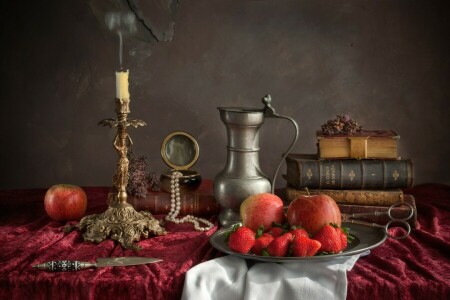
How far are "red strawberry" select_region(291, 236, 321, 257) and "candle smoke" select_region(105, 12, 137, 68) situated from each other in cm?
145

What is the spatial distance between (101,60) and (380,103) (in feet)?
4.14

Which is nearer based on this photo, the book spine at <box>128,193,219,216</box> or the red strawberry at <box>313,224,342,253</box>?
the red strawberry at <box>313,224,342,253</box>

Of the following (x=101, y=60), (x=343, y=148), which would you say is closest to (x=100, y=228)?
(x=343, y=148)

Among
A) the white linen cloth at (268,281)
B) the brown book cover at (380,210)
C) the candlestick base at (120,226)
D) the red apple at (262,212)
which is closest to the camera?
the white linen cloth at (268,281)

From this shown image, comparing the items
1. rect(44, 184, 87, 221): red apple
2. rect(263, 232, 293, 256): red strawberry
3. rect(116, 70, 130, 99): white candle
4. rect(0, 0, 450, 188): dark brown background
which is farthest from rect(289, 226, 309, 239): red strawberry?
rect(0, 0, 450, 188): dark brown background

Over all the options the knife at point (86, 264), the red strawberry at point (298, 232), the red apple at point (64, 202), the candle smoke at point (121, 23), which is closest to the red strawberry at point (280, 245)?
the red strawberry at point (298, 232)

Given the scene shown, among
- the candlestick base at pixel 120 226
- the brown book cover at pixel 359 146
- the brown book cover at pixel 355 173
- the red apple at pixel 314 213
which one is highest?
the brown book cover at pixel 359 146

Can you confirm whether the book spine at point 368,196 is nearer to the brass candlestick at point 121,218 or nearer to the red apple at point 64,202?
the brass candlestick at point 121,218

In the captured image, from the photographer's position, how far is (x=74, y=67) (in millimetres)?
2795

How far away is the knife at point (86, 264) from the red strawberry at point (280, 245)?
320mm

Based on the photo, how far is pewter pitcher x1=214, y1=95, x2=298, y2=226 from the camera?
2033 mm

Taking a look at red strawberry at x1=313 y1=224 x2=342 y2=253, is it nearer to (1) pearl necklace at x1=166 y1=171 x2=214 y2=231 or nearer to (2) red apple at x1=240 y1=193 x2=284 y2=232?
(2) red apple at x1=240 y1=193 x2=284 y2=232

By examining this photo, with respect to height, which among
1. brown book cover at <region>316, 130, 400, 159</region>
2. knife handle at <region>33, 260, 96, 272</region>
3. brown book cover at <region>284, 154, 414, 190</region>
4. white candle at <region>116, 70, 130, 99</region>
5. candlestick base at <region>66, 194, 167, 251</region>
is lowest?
knife handle at <region>33, 260, 96, 272</region>

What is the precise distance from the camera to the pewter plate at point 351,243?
1.64 m
